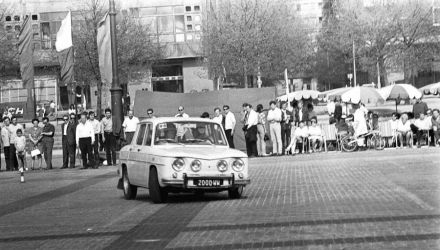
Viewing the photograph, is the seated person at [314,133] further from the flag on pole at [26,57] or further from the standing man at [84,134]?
the flag on pole at [26,57]

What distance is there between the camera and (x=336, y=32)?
71.1 metres

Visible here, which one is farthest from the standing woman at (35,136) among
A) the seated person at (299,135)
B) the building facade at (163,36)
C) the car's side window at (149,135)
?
the building facade at (163,36)

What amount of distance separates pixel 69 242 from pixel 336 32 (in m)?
61.3

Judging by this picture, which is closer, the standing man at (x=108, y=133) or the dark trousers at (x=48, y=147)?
the standing man at (x=108, y=133)

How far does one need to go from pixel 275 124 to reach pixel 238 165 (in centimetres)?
1430

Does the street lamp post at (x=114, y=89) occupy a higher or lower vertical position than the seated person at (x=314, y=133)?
higher

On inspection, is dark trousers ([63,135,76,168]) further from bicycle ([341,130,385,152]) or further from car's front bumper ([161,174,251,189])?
car's front bumper ([161,174,251,189])

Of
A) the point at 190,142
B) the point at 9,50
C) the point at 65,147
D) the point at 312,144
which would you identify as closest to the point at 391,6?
the point at 9,50

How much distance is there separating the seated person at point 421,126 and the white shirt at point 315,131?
319 cm

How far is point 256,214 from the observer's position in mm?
13500

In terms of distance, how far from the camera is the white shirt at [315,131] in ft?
104

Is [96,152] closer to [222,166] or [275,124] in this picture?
[275,124]

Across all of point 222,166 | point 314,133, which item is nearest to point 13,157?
point 314,133

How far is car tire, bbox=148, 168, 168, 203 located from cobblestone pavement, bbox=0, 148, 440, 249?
0.22 m
